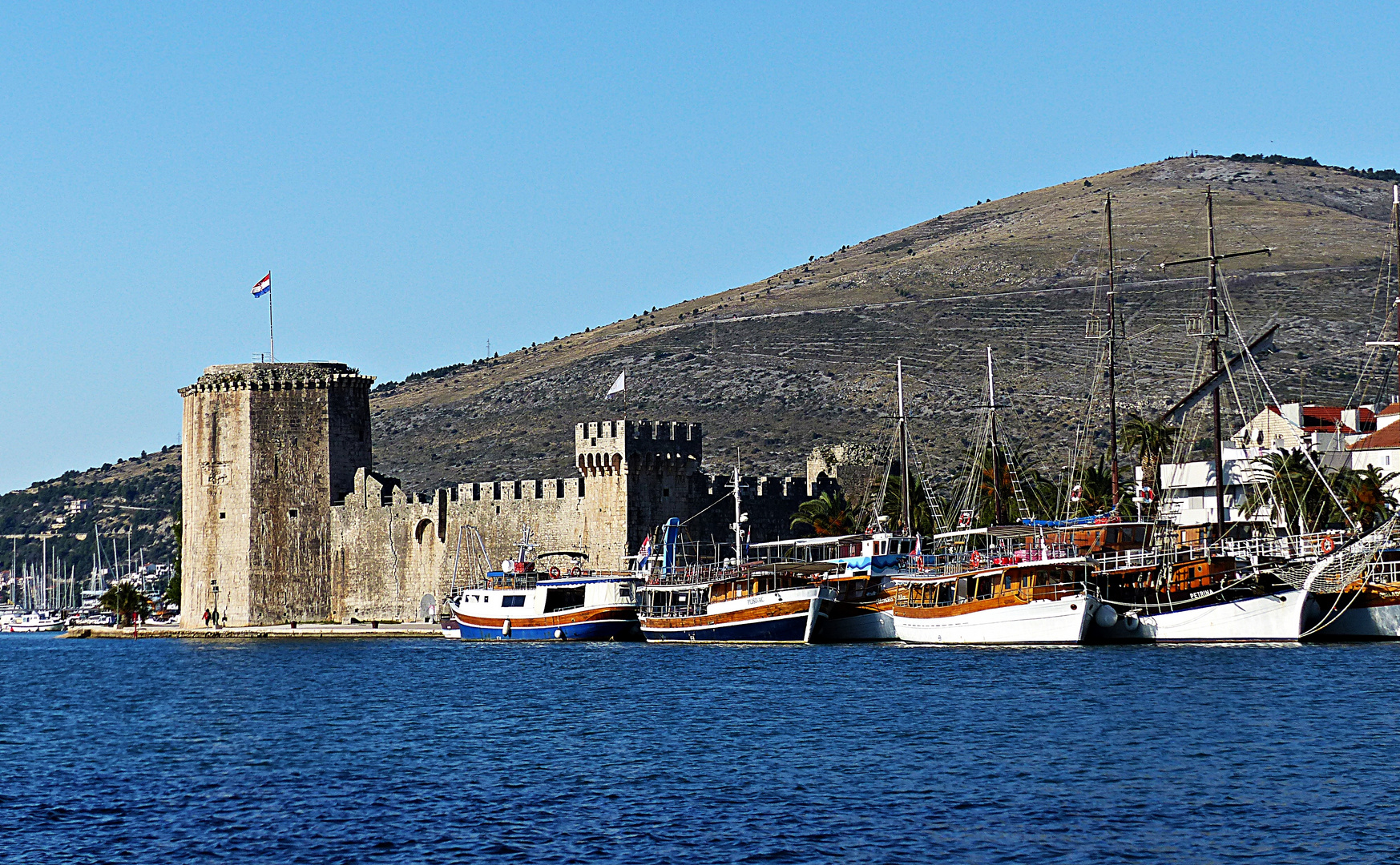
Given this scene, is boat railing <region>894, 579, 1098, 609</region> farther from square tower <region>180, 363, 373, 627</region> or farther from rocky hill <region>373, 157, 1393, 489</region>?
rocky hill <region>373, 157, 1393, 489</region>

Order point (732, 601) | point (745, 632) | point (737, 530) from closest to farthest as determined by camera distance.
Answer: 1. point (745, 632)
2. point (732, 601)
3. point (737, 530)

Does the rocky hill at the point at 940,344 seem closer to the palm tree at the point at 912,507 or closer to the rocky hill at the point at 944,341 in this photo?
the rocky hill at the point at 944,341

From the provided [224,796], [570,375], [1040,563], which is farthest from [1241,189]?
[224,796]

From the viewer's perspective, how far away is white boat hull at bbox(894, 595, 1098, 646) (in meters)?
40.8

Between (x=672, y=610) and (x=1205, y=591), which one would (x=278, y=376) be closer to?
(x=672, y=610)

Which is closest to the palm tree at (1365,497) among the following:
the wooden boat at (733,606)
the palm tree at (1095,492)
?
the palm tree at (1095,492)

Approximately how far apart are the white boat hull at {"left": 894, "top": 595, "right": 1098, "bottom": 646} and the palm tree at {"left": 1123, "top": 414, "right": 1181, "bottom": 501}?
11027 mm

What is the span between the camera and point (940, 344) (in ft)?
334

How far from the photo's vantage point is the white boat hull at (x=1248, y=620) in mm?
39656

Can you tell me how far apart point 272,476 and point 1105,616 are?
26.9 m

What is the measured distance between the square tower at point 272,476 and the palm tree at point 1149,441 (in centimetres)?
2242

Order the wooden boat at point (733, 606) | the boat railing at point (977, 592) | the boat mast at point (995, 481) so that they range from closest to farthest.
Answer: the boat railing at point (977, 592) → the wooden boat at point (733, 606) → the boat mast at point (995, 481)

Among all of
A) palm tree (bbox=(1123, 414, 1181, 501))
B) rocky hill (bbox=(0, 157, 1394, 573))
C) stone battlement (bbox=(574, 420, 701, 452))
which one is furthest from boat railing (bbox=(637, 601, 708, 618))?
rocky hill (bbox=(0, 157, 1394, 573))

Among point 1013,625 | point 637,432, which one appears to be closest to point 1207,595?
point 1013,625
